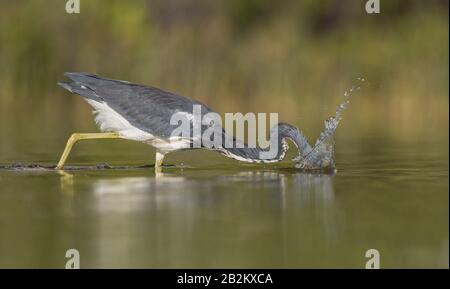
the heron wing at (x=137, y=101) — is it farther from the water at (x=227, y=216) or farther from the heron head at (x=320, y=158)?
the heron head at (x=320, y=158)

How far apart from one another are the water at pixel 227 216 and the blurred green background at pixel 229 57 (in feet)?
32.0

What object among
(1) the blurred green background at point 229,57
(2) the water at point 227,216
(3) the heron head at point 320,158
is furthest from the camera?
(1) the blurred green background at point 229,57

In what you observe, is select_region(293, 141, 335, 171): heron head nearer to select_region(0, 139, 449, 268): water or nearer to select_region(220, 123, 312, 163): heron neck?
select_region(220, 123, 312, 163): heron neck

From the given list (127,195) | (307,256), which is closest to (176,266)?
(307,256)

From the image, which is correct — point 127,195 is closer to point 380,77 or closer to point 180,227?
point 180,227

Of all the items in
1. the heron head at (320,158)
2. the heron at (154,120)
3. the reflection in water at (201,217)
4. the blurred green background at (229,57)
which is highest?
the blurred green background at (229,57)

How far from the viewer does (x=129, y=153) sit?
16.2 metres

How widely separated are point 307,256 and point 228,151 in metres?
5.56

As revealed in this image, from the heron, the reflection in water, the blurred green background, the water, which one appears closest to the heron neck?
the heron

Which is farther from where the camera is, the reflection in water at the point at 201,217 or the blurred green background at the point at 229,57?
the blurred green background at the point at 229,57

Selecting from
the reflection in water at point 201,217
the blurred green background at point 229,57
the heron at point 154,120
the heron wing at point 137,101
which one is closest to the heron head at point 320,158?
the heron at point 154,120

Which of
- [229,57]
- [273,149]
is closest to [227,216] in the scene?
[273,149]

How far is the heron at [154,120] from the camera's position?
12922mm

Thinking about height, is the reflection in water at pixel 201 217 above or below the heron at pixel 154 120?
below
